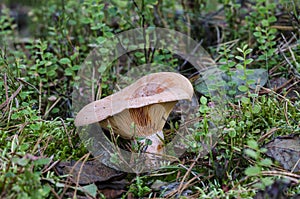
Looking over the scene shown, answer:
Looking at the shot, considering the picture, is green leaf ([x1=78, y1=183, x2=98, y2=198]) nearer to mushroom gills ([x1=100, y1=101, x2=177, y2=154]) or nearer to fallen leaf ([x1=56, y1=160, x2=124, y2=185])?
fallen leaf ([x1=56, y1=160, x2=124, y2=185])

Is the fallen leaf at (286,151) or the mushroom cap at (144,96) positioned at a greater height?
the mushroom cap at (144,96)

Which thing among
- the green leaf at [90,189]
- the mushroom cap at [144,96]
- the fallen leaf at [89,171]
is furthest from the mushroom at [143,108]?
the green leaf at [90,189]

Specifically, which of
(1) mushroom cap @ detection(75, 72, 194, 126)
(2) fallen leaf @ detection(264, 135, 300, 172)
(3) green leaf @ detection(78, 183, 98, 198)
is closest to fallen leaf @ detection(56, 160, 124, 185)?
(3) green leaf @ detection(78, 183, 98, 198)

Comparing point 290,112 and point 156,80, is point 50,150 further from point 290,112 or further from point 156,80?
point 290,112

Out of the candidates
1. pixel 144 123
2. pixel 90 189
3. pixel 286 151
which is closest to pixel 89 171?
pixel 90 189

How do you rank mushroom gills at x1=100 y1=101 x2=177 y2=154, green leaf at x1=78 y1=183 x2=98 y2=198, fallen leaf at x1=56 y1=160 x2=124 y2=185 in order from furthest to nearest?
mushroom gills at x1=100 y1=101 x2=177 y2=154, fallen leaf at x1=56 y1=160 x2=124 y2=185, green leaf at x1=78 y1=183 x2=98 y2=198

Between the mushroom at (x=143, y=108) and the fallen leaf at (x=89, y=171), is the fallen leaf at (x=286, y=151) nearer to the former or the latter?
the mushroom at (x=143, y=108)
